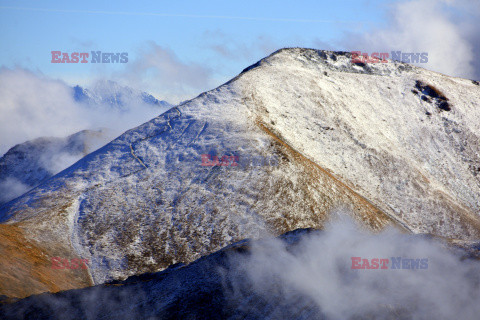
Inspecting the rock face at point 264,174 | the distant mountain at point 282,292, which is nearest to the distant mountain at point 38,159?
the rock face at point 264,174

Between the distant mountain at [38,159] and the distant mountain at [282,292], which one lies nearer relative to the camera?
the distant mountain at [282,292]

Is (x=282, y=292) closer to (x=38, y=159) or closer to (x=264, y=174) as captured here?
(x=264, y=174)

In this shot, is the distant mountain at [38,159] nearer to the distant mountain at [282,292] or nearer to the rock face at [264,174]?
the rock face at [264,174]

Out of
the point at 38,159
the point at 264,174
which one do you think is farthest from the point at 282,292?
the point at 38,159

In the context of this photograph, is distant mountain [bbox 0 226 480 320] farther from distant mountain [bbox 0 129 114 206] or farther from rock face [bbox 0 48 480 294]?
distant mountain [bbox 0 129 114 206]

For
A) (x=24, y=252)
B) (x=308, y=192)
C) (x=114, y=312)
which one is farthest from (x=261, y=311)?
(x=308, y=192)

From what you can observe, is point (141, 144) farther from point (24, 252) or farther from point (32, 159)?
point (32, 159)
